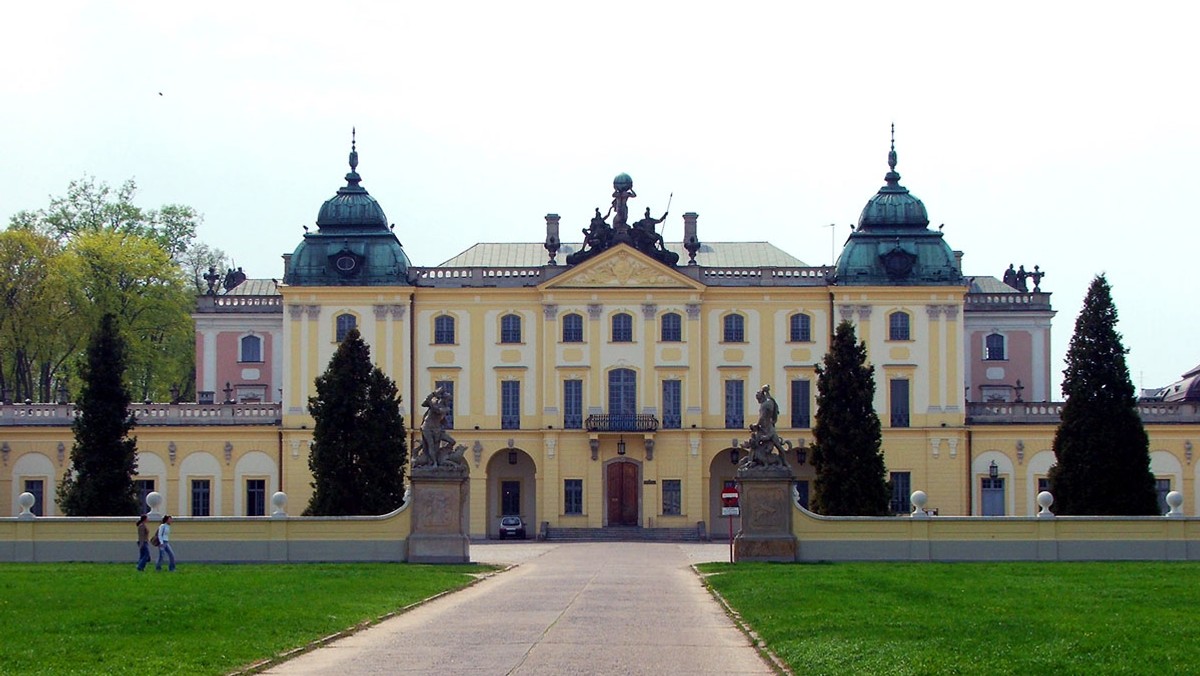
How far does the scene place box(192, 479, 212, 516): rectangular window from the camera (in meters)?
77.1

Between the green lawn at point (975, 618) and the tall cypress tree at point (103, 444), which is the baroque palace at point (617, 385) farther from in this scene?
the green lawn at point (975, 618)

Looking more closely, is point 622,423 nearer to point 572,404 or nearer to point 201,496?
point 572,404

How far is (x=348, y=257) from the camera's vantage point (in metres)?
78.2

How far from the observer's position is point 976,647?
881 inches

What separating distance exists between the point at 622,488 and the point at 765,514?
103 ft

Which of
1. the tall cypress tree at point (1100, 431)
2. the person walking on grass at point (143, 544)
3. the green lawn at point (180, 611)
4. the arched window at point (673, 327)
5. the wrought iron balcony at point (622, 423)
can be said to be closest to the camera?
the green lawn at point (180, 611)

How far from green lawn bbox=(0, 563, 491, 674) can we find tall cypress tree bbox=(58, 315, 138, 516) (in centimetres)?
1252

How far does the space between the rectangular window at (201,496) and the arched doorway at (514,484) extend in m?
11.7

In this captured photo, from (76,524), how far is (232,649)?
25.0 metres

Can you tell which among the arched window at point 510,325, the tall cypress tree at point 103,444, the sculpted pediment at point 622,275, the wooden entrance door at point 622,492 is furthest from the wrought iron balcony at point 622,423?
the tall cypress tree at point 103,444

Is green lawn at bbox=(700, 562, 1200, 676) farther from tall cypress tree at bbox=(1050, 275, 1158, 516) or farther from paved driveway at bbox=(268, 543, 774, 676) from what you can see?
tall cypress tree at bbox=(1050, 275, 1158, 516)

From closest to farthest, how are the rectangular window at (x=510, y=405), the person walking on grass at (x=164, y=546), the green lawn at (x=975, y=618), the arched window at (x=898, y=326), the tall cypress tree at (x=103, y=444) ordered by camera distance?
the green lawn at (x=975, y=618)
the person walking on grass at (x=164, y=546)
the tall cypress tree at (x=103, y=444)
the arched window at (x=898, y=326)
the rectangular window at (x=510, y=405)

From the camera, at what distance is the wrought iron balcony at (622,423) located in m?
77.0

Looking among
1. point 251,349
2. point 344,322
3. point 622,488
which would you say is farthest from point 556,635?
point 251,349
